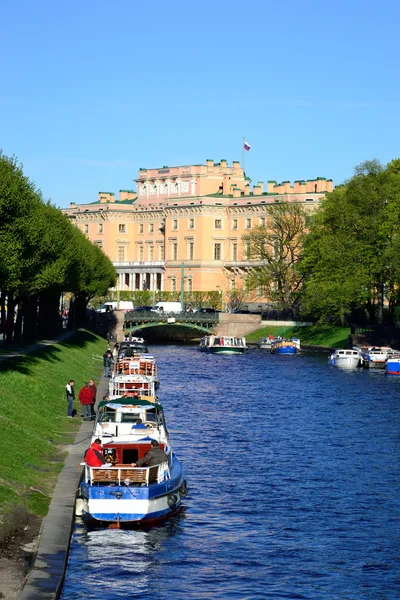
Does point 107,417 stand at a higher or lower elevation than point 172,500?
higher

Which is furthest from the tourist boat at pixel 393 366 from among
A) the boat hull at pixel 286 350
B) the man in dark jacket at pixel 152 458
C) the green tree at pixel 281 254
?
the man in dark jacket at pixel 152 458

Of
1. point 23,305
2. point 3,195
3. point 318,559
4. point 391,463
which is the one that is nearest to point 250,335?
point 23,305

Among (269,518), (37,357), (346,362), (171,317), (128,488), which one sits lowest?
(269,518)

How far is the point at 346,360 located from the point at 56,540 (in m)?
82.8

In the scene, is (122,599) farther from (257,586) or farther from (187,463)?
(187,463)

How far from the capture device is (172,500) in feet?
133

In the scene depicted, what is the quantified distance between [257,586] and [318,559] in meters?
3.45

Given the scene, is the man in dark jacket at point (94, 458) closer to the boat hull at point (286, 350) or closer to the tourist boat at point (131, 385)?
the tourist boat at point (131, 385)

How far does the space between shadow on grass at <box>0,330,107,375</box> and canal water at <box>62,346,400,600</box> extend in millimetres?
8773

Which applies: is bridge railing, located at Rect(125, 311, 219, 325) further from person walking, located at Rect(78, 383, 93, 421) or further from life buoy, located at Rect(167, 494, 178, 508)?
life buoy, located at Rect(167, 494, 178, 508)

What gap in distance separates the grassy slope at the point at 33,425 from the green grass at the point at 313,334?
5735 cm

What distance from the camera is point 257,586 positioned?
3375cm

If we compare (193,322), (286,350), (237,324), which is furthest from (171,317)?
(286,350)

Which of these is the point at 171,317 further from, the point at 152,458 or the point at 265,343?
the point at 152,458
